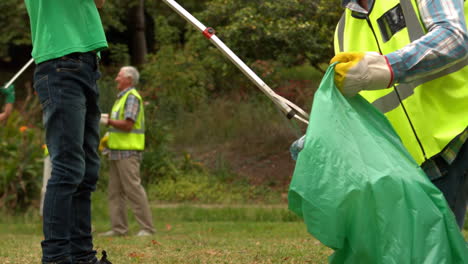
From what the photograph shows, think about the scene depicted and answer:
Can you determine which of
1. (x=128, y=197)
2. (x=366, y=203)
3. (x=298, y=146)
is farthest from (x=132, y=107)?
(x=366, y=203)

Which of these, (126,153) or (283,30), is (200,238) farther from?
(283,30)

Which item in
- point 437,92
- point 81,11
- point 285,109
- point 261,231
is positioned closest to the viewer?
point 437,92

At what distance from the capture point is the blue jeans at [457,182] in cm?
309

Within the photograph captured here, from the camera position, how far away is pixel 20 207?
10.7 meters

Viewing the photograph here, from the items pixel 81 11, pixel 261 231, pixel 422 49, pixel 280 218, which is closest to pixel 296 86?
pixel 280 218

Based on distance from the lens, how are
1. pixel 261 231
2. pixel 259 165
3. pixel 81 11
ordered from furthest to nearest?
pixel 259 165, pixel 261 231, pixel 81 11

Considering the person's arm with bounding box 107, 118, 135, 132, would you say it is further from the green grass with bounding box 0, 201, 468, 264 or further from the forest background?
the forest background

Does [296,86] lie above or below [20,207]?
above

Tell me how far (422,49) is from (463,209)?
0.79 m

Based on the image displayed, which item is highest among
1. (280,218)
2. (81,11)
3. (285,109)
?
(81,11)

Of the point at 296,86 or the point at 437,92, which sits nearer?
the point at 437,92

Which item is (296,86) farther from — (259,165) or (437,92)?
(437,92)

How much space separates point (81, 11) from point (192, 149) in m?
10.8

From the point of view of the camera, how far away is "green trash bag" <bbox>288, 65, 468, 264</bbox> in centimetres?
264
